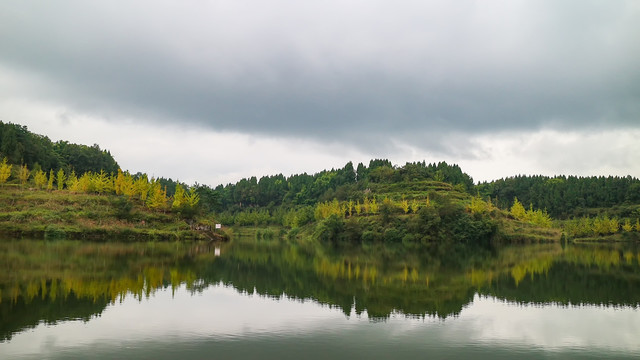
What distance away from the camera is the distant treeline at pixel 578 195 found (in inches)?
4783

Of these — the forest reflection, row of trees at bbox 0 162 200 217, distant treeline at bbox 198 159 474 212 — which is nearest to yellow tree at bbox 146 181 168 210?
row of trees at bbox 0 162 200 217

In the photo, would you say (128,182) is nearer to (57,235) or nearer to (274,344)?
(57,235)

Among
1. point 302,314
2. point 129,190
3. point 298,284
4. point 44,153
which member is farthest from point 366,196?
point 302,314

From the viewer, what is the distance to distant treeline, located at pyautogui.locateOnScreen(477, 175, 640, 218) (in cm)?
12150

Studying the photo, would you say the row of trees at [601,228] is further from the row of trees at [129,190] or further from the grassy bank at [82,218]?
the grassy bank at [82,218]

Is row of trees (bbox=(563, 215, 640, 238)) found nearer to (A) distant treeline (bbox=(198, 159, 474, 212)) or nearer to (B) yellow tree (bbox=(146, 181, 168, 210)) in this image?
(A) distant treeline (bbox=(198, 159, 474, 212))

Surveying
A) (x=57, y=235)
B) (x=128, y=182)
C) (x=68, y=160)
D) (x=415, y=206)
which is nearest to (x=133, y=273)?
(x=57, y=235)

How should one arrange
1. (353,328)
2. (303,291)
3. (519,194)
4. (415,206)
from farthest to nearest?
1. (519,194)
2. (415,206)
3. (303,291)
4. (353,328)

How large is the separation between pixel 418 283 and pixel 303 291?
617 cm

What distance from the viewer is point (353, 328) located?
1238 centimetres

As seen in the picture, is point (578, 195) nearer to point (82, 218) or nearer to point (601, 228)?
point (601, 228)

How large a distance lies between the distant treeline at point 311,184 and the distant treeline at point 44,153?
38.7 m

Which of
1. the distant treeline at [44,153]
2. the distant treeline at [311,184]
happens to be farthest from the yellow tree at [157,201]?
the distant treeline at [311,184]

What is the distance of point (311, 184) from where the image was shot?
6147 inches
